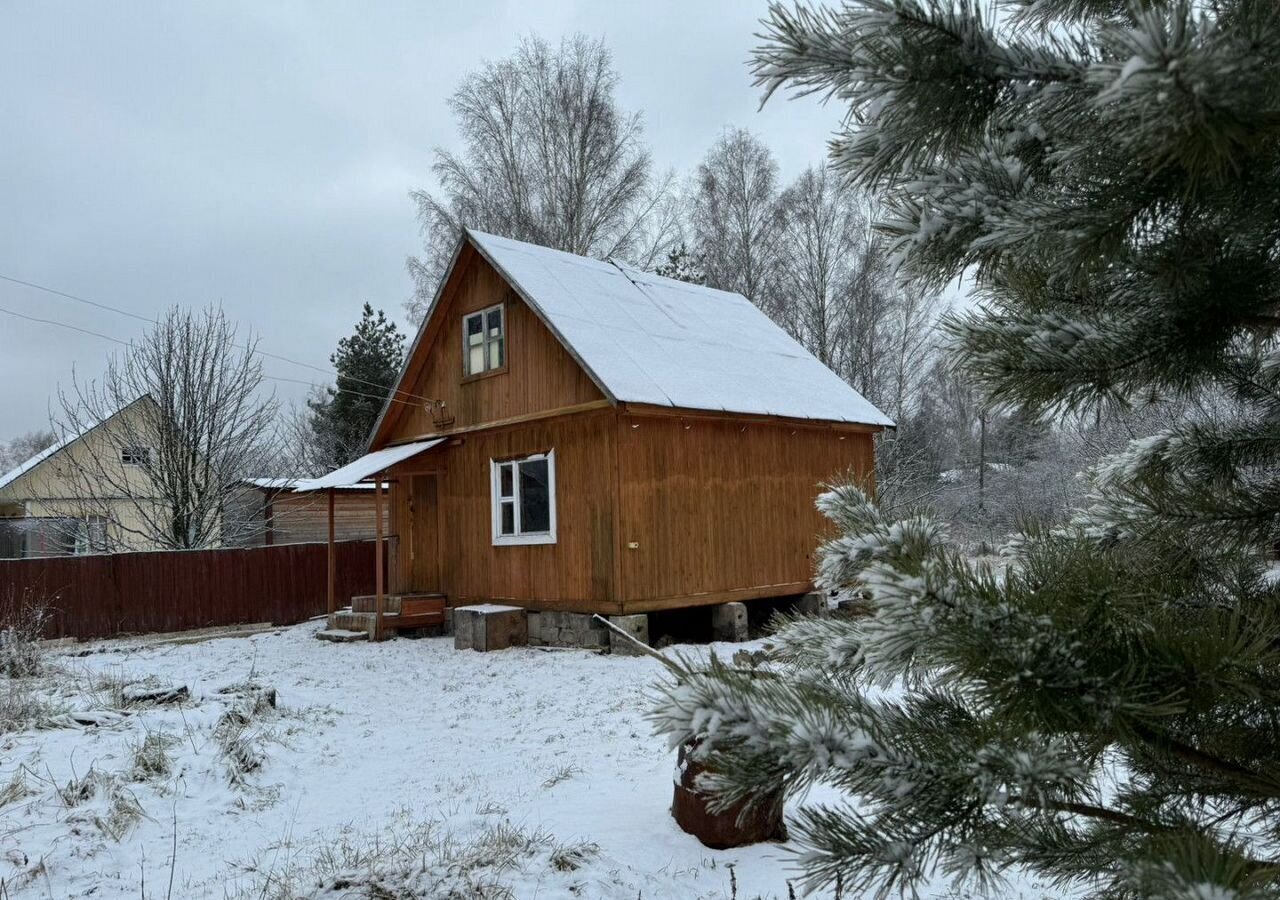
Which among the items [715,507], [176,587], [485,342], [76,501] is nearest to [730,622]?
[715,507]

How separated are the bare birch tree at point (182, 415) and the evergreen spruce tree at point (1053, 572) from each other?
699 inches

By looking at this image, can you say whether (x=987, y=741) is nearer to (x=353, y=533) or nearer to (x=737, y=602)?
(x=737, y=602)

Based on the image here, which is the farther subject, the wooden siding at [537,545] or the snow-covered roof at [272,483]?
the snow-covered roof at [272,483]

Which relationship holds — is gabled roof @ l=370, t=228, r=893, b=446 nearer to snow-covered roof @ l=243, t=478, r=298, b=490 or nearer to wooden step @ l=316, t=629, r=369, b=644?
wooden step @ l=316, t=629, r=369, b=644

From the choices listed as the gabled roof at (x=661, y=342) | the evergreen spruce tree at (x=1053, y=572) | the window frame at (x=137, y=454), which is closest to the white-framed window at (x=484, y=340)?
the gabled roof at (x=661, y=342)

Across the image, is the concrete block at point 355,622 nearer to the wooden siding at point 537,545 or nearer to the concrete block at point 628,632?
the wooden siding at point 537,545

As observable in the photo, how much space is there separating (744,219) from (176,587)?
57.8 ft

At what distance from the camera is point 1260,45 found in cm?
101

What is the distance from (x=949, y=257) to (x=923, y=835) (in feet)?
3.31

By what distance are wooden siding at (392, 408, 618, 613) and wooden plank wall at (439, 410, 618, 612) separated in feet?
0.04

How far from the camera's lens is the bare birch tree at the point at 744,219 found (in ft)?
84.2

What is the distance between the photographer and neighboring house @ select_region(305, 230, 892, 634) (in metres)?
11.8

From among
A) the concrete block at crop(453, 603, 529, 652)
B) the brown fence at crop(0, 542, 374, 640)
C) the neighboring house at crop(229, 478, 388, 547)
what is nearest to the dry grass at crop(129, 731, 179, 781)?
the concrete block at crop(453, 603, 529, 652)

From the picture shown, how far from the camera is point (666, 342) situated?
1350 cm
